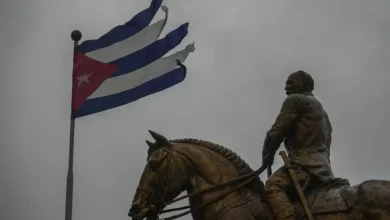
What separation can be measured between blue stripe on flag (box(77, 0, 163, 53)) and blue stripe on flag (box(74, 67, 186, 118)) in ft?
4.39

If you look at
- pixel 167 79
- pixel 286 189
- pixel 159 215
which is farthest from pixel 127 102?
pixel 286 189

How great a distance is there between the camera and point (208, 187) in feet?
39.5

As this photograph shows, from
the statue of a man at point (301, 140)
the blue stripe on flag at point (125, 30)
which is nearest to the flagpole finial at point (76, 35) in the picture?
the blue stripe on flag at point (125, 30)

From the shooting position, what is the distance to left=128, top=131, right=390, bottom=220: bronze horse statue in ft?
37.9

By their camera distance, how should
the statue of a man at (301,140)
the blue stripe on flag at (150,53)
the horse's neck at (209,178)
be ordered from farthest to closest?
1. the blue stripe on flag at (150,53)
2. the horse's neck at (209,178)
3. the statue of a man at (301,140)

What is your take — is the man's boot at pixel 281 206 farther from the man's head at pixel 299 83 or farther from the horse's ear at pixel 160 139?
the man's head at pixel 299 83

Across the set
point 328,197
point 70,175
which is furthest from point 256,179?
point 70,175

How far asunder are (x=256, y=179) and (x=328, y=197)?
1.33 metres

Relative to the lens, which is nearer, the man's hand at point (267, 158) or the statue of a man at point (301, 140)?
the statue of a man at point (301, 140)

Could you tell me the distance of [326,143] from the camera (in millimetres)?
12336

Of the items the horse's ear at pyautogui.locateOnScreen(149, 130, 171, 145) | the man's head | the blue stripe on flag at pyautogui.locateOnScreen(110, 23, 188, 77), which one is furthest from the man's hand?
the blue stripe on flag at pyautogui.locateOnScreen(110, 23, 188, 77)

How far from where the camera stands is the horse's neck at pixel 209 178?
39.1 ft

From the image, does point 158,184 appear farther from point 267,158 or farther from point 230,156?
point 267,158

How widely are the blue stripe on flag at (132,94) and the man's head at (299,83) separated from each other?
5.38 m
